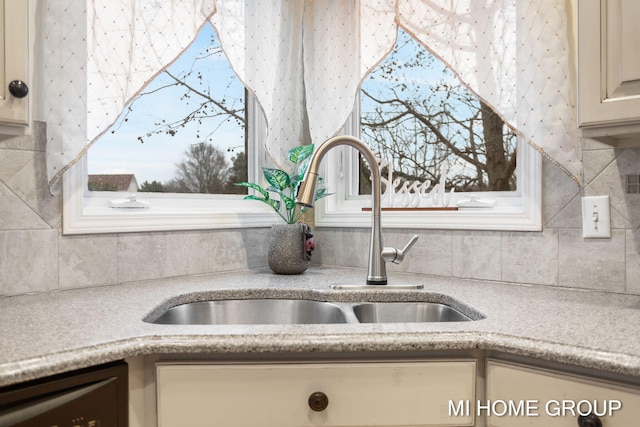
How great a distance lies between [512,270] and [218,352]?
1007 millimetres

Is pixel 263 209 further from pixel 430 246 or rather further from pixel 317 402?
pixel 317 402

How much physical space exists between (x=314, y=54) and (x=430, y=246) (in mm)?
910

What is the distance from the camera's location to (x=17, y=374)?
2.65ft

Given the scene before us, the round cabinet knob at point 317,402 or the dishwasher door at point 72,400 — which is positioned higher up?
the dishwasher door at point 72,400

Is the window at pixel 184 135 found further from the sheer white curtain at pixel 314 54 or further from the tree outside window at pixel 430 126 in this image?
the tree outside window at pixel 430 126

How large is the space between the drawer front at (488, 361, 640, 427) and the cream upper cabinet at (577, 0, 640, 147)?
0.56 meters

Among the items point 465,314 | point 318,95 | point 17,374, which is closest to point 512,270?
point 465,314

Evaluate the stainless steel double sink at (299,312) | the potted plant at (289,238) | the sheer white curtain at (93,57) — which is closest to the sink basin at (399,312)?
the stainless steel double sink at (299,312)

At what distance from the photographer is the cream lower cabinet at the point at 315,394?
1.01 meters

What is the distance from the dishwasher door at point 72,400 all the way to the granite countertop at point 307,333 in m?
0.04

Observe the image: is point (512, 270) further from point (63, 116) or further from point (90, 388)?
point (63, 116)

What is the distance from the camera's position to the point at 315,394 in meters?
1.02

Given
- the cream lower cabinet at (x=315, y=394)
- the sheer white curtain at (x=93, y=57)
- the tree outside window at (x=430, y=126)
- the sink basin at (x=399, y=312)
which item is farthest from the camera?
the tree outside window at (x=430, y=126)

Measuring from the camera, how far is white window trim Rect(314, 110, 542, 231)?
1.56m
